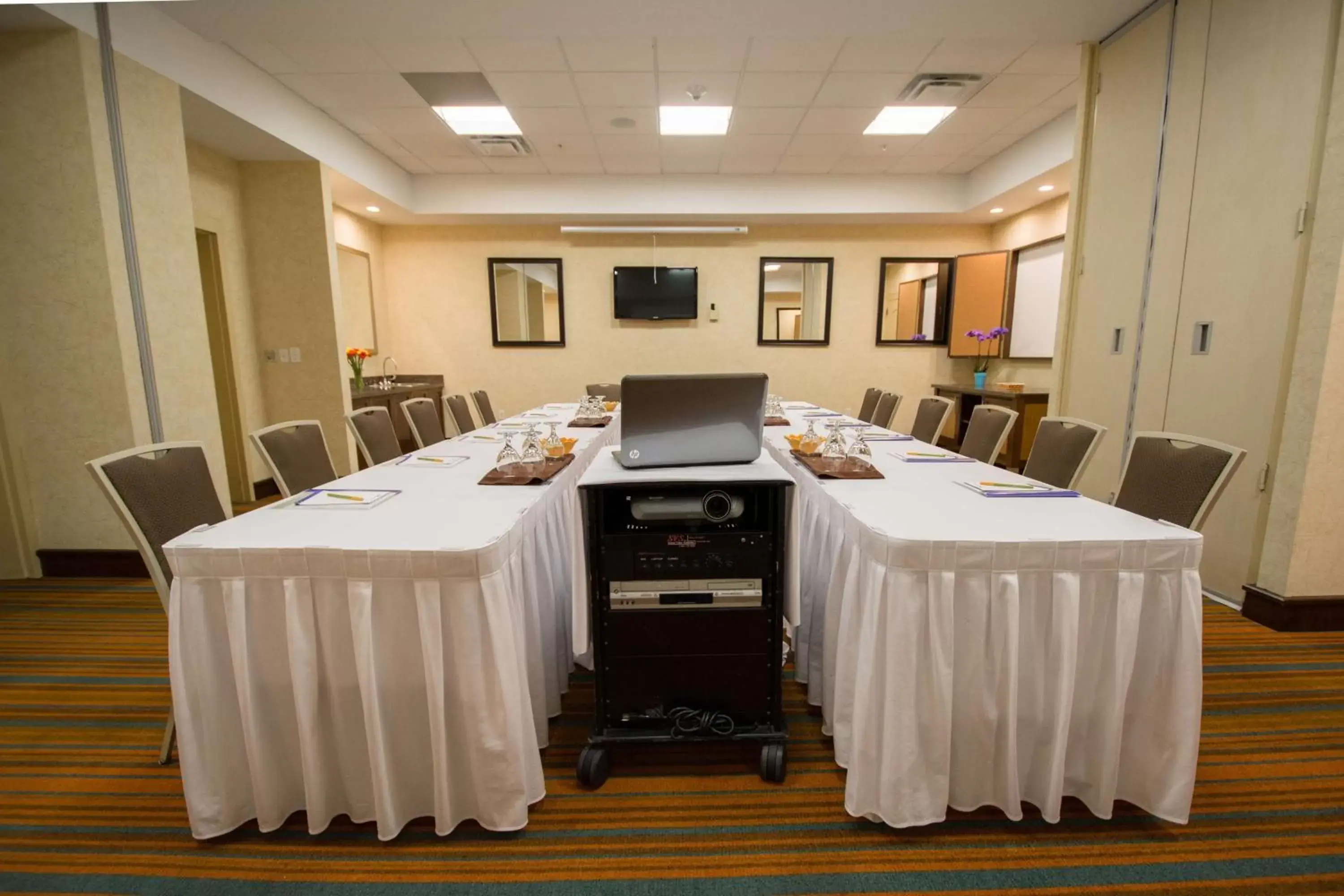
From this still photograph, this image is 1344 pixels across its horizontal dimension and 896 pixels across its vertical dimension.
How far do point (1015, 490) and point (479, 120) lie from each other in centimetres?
477

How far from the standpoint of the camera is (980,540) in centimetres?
118

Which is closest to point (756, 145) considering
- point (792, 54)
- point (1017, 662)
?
point (792, 54)

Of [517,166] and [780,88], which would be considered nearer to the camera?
[780,88]

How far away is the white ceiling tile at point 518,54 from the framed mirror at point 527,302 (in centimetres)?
299

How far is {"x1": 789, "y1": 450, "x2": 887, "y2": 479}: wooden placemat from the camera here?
69.6 inches

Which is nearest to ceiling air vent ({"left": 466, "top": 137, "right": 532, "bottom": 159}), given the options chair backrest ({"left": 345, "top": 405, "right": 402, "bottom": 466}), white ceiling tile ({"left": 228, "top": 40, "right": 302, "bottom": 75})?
white ceiling tile ({"left": 228, "top": 40, "right": 302, "bottom": 75})

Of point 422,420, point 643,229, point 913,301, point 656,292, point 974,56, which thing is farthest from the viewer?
point 913,301

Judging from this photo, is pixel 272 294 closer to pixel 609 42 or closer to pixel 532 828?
pixel 609 42

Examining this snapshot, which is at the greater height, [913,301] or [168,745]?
[913,301]

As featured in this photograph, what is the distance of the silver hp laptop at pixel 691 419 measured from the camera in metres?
1.37

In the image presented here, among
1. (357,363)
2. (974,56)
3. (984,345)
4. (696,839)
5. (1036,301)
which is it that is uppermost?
(974,56)

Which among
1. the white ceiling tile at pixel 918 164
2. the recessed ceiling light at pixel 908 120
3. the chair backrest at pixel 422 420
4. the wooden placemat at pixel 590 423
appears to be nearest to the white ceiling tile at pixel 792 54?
the recessed ceiling light at pixel 908 120

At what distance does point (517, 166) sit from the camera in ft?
18.1

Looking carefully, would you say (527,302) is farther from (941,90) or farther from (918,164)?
(941,90)
